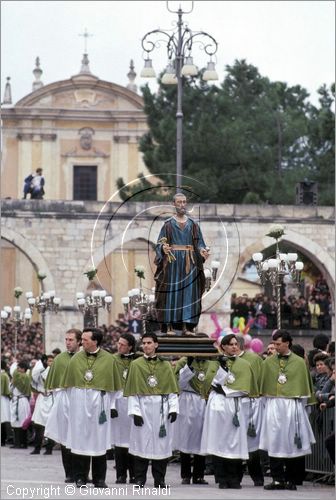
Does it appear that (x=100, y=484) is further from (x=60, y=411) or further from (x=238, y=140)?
(x=238, y=140)

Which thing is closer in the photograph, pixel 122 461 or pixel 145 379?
pixel 145 379

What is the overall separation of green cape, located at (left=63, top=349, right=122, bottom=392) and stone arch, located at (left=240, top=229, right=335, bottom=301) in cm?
2756

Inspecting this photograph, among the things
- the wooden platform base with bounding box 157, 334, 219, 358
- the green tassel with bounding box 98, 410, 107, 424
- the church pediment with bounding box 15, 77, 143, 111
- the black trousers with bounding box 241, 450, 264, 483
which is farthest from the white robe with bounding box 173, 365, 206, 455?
the church pediment with bounding box 15, 77, 143, 111

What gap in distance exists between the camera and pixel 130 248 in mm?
55219

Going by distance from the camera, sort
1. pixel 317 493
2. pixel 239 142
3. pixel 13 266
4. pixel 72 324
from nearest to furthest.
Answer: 1. pixel 317 493
2. pixel 72 324
3. pixel 239 142
4. pixel 13 266

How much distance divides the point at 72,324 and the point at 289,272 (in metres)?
17.3

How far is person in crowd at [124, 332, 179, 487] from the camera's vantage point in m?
16.2

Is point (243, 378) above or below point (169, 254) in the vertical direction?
below

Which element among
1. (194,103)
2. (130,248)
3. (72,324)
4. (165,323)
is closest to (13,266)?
(130,248)

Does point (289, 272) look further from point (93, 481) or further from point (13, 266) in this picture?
point (13, 266)

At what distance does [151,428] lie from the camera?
1627cm

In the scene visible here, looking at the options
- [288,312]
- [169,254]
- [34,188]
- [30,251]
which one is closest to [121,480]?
[169,254]

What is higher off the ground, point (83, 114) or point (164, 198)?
point (83, 114)

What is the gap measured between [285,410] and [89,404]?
82.2 inches
